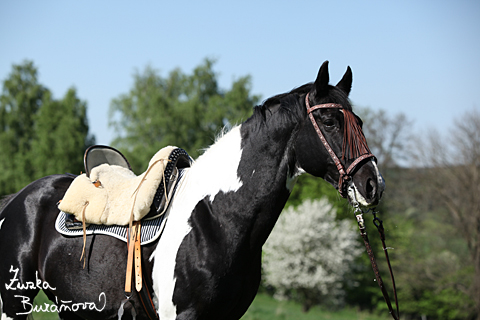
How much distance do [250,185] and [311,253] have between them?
2371 centimetres

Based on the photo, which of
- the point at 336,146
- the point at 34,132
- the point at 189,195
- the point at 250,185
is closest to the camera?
the point at 336,146

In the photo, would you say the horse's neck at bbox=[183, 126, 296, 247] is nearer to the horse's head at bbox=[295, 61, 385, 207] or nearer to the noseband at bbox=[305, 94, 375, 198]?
the horse's head at bbox=[295, 61, 385, 207]

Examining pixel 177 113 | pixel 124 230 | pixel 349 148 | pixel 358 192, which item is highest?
pixel 177 113

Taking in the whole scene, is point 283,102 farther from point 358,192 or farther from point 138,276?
point 138,276

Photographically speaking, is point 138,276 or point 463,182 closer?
point 138,276

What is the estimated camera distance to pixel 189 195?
10.1 ft

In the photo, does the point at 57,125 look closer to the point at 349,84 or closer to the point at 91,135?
the point at 91,135

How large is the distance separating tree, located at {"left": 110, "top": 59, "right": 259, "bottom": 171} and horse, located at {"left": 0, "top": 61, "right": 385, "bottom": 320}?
97.0 ft

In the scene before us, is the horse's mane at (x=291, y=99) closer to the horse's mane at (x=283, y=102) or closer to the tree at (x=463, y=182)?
the horse's mane at (x=283, y=102)

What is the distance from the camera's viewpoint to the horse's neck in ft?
9.29

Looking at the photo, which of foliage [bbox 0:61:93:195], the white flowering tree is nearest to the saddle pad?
the white flowering tree

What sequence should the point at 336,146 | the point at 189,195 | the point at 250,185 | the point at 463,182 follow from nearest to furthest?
the point at 336,146, the point at 250,185, the point at 189,195, the point at 463,182

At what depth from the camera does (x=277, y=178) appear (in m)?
2.83

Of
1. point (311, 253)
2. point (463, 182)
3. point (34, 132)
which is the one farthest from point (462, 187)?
point (34, 132)
